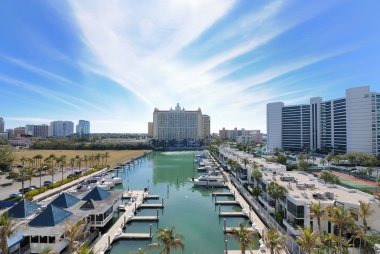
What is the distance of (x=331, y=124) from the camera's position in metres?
109

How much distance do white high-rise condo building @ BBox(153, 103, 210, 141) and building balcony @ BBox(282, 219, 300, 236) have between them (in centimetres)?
16336

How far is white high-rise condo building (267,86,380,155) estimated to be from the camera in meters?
90.1

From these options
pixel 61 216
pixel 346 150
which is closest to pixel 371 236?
pixel 61 216

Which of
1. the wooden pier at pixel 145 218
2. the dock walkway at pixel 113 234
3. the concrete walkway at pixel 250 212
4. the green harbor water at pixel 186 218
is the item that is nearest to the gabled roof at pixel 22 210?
the dock walkway at pixel 113 234

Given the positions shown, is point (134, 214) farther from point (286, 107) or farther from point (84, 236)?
point (286, 107)

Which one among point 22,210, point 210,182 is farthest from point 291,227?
point 210,182

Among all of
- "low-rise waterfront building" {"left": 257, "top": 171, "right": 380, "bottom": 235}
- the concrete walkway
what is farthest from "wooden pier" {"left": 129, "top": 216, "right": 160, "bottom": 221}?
"low-rise waterfront building" {"left": 257, "top": 171, "right": 380, "bottom": 235}

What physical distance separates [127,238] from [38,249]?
8.30m

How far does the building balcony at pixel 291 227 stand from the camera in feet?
79.2

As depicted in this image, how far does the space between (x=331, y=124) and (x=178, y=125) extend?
345 ft

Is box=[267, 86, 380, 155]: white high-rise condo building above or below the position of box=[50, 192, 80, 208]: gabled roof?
above

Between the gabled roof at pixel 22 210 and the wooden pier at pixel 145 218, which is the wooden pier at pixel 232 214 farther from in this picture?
the gabled roof at pixel 22 210

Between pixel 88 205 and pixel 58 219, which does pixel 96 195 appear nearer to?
pixel 88 205

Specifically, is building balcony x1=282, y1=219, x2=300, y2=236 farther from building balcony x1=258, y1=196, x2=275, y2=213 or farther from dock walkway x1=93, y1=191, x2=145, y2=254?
dock walkway x1=93, y1=191, x2=145, y2=254
